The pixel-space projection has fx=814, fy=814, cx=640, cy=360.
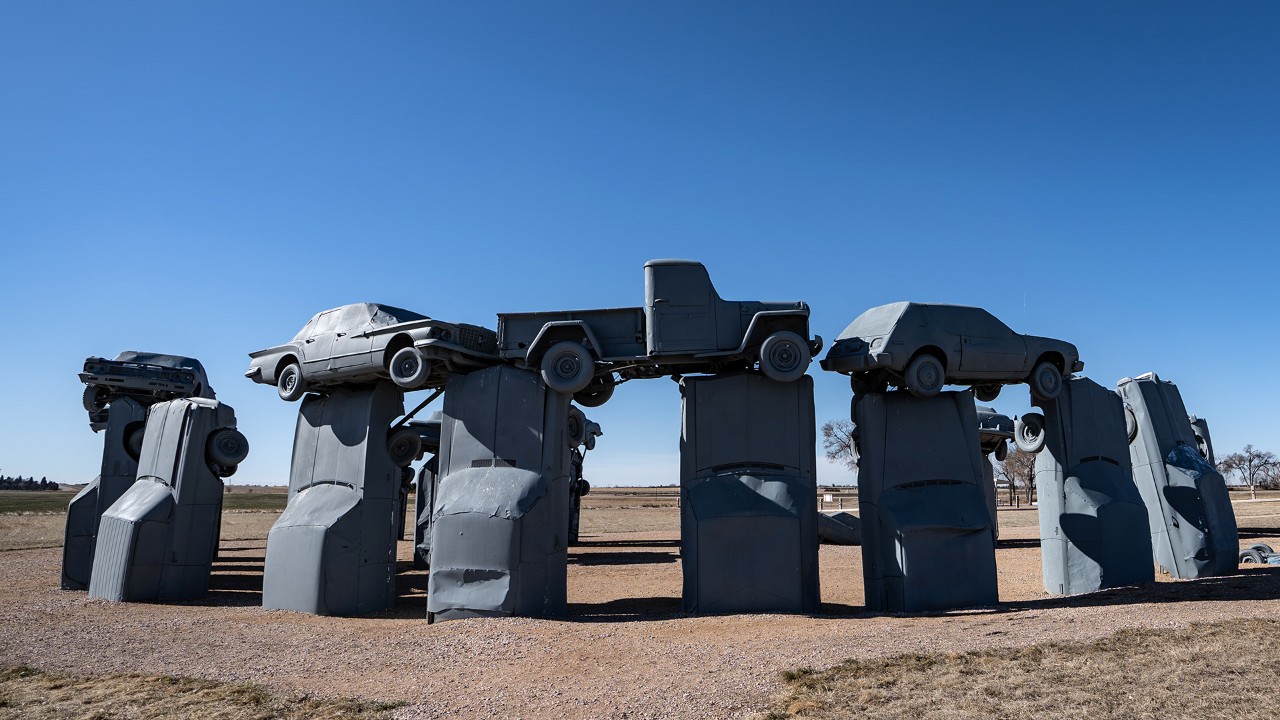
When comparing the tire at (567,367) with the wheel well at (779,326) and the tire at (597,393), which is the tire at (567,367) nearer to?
the tire at (597,393)

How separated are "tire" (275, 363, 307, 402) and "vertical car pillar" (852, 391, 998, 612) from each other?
36.0ft

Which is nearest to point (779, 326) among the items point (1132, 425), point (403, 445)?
point (403, 445)

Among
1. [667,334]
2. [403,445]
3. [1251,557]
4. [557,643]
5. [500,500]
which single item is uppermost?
[667,334]

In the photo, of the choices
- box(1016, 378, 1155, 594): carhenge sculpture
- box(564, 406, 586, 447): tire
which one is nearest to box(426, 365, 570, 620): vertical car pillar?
box(564, 406, 586, 447): tire

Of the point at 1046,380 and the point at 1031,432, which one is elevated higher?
the point at 1046,380

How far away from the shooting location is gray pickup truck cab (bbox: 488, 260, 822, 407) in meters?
14.3

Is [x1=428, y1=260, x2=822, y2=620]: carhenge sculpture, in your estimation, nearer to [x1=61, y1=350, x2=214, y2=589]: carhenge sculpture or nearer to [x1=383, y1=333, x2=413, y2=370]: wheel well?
[x1=383, y1=333, x2=413, y2=370]: wheel well

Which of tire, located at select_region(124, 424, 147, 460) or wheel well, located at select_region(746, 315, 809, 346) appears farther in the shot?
tire, located at select_region(124, 424, 147, 460)

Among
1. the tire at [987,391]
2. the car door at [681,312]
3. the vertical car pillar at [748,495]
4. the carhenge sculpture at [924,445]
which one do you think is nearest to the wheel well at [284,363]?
the car door at [681,312]

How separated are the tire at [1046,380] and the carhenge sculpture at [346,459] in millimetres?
10853

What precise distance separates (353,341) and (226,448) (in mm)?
4776

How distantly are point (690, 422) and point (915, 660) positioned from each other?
6.32 metres

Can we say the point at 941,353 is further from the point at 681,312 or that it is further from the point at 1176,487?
the point at 1176,487

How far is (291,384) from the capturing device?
16.5 meters
